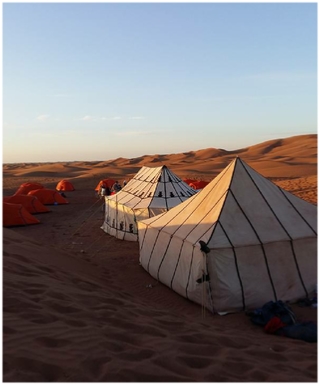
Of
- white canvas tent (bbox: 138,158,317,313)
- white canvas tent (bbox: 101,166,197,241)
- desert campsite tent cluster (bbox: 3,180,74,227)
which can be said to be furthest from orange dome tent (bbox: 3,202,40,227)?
white canvas tent (bbox: 138,158,317,313)

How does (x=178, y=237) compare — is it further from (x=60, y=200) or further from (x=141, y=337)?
(x=60, y=200)

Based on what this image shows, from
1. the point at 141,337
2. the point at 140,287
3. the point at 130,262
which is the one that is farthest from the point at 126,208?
the point at 141,337

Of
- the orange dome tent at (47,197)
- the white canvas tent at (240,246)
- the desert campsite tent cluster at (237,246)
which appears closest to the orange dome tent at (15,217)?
the orange dome tent at (47,197)

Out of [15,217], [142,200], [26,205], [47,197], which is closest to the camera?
[142,200]

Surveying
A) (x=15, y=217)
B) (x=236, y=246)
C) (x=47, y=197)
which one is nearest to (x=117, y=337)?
(x=236, y=246)

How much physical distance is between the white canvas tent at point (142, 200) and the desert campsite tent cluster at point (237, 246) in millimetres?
4107

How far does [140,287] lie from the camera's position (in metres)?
9.75

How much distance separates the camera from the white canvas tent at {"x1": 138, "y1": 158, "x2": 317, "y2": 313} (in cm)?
805

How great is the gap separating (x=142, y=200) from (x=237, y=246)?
7.70m

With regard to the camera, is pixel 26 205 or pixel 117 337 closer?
pixel 117 337

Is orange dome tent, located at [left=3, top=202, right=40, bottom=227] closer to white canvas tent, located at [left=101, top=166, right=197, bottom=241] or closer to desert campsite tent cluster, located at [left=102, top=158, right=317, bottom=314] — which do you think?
white canvas tent, located at [left=101, top=166, right=197, bottom=241]

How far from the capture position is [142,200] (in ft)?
50.7

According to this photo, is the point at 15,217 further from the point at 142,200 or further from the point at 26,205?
the point at 142,200

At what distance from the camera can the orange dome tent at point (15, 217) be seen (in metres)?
19.3
